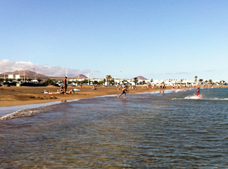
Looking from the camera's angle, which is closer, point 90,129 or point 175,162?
point 175,162

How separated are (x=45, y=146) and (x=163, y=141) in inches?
160

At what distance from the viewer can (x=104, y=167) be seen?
5734mm

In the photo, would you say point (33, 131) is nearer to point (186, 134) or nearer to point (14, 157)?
point (14, 157)

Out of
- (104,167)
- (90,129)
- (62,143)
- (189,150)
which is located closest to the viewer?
(104,167)

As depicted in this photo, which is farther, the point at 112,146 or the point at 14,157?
the point at 112,146

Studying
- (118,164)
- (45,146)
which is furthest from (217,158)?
(45,146)

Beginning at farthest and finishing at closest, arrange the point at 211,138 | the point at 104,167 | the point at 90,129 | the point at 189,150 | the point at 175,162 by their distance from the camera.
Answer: the point at 90,129 → the point at 211,138 → the point at 189,150 → the point at 175,162 → the point at 104,167

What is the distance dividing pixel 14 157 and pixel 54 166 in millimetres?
1411

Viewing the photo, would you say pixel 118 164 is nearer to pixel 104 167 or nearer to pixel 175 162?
pixel 104 167

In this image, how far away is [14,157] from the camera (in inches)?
253

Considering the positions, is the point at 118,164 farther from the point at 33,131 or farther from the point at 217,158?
the point at 33,131

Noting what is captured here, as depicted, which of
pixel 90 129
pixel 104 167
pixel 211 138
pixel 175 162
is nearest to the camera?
pixel 104 167

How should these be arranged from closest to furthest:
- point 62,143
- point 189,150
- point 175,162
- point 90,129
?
point 175,162
point 189,150
point 62,143
point 90,129

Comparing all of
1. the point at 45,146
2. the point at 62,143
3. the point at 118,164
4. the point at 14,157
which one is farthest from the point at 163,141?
the point at 14,157
